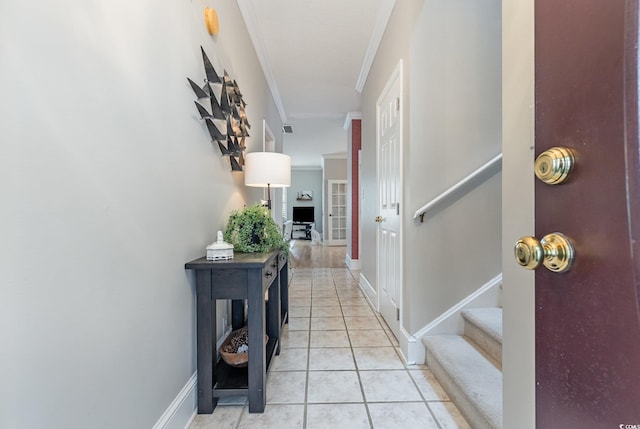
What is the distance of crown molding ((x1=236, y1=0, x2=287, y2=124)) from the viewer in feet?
7.97

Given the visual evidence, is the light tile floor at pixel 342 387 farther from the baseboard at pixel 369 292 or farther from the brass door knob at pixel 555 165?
the brass door knob at pixel 555 165

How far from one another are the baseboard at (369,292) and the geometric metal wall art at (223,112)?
185 cm

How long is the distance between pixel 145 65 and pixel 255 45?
2.13 meters

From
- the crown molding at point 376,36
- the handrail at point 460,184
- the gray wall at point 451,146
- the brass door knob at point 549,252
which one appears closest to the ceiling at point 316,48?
the crown molding at point 376,36

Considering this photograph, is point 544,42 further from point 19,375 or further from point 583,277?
point 19,375

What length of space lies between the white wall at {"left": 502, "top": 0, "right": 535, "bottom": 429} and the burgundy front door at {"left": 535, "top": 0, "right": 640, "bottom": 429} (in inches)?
13.4

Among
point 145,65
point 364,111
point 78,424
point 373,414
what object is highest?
point 364,111

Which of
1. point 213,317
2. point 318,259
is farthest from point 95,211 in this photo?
point 318,259

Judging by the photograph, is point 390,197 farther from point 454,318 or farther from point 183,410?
point 183,410

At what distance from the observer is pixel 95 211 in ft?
2.82

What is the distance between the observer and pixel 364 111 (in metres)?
3.82

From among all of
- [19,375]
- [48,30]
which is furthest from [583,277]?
[48,30]

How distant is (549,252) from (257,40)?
309 cm

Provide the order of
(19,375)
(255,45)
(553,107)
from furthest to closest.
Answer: (255,45)
(19,375)
(553,107)
